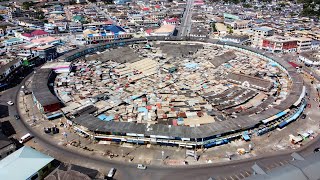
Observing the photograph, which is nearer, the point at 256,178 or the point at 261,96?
the point at 256,178

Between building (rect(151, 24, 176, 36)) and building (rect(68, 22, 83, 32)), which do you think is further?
building (rect(68, 22, 83, 32))

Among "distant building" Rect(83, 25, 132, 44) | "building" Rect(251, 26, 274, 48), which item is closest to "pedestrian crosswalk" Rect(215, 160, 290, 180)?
"building" Rect(251, 26, 274, 48)

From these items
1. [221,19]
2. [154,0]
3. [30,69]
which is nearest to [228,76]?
[30,69]

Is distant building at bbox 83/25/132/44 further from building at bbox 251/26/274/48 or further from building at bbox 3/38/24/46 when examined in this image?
building at bbox 251/26/274/48

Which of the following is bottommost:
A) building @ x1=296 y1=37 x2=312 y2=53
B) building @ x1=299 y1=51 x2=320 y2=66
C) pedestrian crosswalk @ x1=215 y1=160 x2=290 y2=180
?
pedestrian crosswalk @ x1=215 y1=160 x2=290 y2=180

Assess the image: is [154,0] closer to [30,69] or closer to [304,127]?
[30,69]

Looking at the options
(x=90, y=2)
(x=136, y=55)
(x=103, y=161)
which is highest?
(x=90, y=2)

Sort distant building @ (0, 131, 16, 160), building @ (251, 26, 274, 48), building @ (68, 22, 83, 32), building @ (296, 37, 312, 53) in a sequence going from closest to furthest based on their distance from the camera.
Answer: distant building @ (0, 131, 16, 160), building @ (296, 37, 312, 53), building @ (251, 26, 274, 48), building @ (68, 22, 83, 32)
